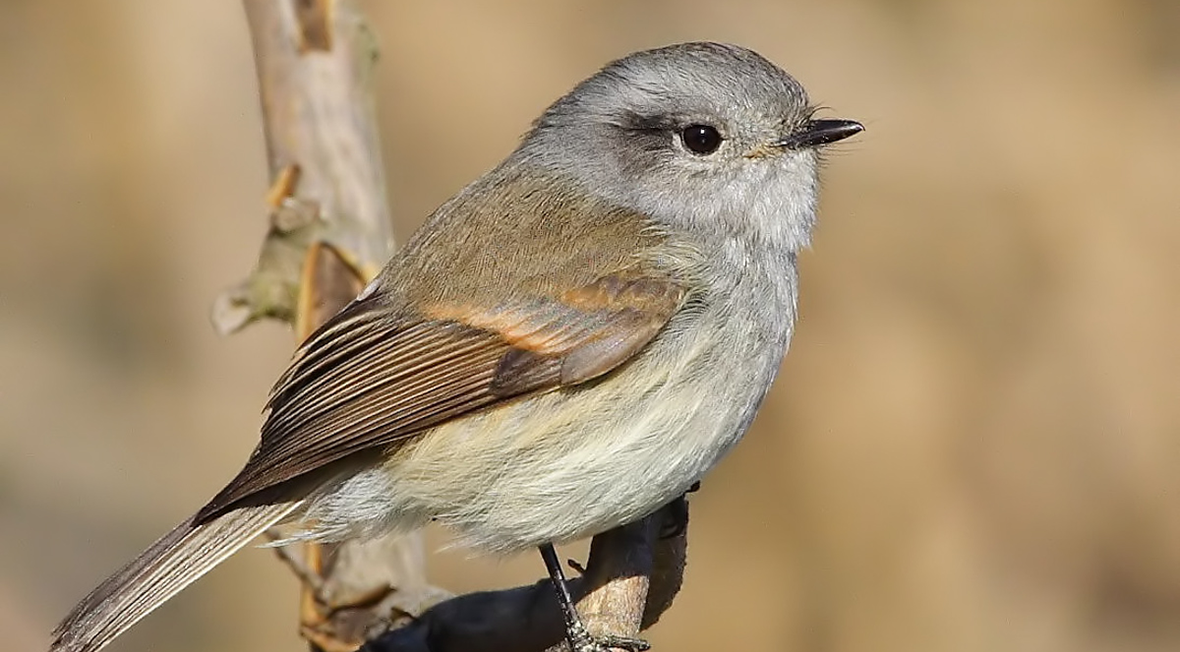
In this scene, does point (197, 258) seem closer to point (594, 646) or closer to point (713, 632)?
point (713, 632)

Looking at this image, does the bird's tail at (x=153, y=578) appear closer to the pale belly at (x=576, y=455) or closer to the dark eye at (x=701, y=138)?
the pale belly at (x=576, y=455)

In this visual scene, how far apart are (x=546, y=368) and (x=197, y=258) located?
7.64 ft

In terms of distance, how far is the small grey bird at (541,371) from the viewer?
339 cm

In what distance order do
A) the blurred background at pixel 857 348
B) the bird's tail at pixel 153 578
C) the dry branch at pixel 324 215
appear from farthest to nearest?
the blurred background at pixel 857 348 → the dry branch at pixel 324 215 → the bird's tail at pixel 153 578

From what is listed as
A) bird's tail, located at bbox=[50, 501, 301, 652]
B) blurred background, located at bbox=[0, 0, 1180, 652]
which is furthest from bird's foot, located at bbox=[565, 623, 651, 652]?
blurred background, located at bbox=[0, 0, 1180, 652]

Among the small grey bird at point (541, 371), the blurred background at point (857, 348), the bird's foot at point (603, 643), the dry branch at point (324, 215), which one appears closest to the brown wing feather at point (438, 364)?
the small grey bird at point (541, 371)

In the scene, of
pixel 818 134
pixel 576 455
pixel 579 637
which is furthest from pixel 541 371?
pixel 818 134

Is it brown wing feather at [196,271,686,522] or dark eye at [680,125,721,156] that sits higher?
dark eye at [680,125,721,156]

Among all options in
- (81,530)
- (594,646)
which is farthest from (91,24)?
(594,646)

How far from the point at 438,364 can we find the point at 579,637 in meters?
0.64

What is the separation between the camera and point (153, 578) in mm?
3393

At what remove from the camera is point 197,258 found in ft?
17.8

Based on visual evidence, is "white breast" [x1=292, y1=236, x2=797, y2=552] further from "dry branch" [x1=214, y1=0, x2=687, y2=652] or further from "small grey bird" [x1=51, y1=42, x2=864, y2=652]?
"dry branch" [x1=214, y1=0, x2=687, y2=652]

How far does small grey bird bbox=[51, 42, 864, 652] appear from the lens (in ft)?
11.1
